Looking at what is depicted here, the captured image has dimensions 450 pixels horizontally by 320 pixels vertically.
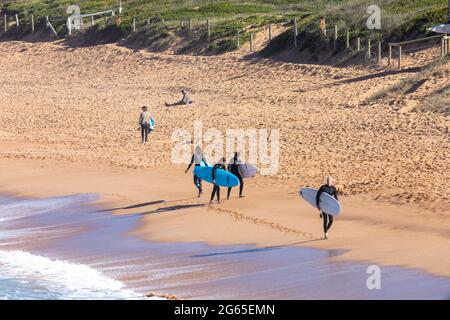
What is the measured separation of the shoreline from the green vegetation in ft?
48.5

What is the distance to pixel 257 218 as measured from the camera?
2014 centimetres

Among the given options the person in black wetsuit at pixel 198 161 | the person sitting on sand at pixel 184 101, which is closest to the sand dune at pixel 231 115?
the person sitting on sand at pixel 184 101

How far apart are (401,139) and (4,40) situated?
34449mm

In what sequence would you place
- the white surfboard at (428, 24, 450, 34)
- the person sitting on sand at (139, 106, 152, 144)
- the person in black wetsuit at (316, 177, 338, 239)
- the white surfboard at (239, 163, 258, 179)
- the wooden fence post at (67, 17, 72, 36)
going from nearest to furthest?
the person in black wetsuit at (316, 177, 338, 239) < the white surfboard at (239, 163, 258, 179) < the person sitting on sand at (139, 106, 152, 144) < the white surfboard at (428, 24, 450, 34) < the wooden fence post at (67, 17, 72, 36)

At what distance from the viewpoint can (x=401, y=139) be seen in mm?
25406

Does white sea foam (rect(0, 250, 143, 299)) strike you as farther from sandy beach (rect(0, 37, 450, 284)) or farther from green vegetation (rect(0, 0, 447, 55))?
green vegetation (rect(0, 0, 447, 55))

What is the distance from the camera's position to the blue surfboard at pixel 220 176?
2111cm

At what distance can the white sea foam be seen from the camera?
16069 mm

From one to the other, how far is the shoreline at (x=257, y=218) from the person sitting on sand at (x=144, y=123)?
267cm

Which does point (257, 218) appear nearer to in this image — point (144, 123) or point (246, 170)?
point (246, 170)

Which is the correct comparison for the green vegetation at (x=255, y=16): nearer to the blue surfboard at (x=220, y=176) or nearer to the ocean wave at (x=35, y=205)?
the ocean wave at (x=35, y=205)

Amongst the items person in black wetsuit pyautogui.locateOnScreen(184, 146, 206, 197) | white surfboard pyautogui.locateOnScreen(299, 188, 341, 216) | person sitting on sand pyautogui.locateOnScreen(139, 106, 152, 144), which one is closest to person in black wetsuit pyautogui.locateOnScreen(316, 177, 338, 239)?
white surfboard pyautogui.locateOnScreen(299, 188, 341, 216)
